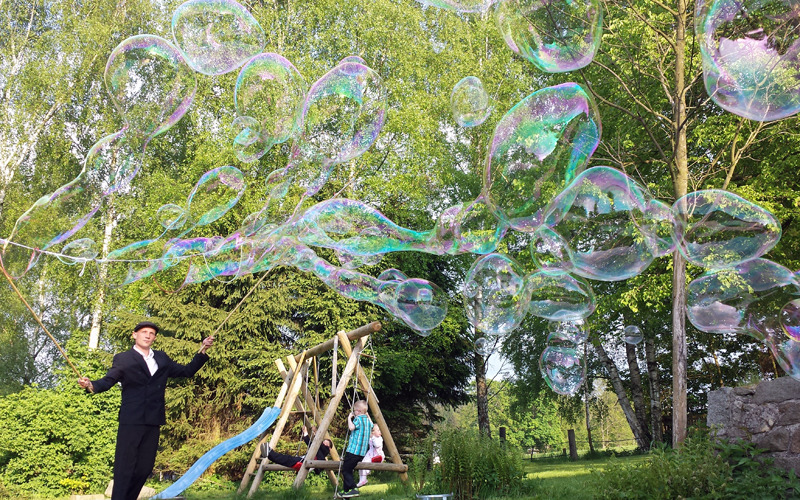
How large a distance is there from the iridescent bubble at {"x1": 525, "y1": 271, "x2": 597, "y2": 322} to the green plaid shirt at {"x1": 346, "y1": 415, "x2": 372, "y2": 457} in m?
2.71

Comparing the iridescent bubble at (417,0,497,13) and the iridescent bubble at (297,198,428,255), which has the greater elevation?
the iridescent bubble at (417,0,497,13)

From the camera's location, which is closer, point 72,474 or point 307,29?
point 72,474

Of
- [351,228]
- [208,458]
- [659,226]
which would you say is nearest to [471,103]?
[351,228]

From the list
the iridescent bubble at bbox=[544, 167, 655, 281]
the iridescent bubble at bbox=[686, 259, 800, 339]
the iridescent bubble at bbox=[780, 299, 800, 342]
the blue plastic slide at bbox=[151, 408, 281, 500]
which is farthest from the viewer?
the iridescent bubble at bbox=[544, 167, 655, 281]

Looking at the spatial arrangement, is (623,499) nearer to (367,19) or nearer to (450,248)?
(450,248)

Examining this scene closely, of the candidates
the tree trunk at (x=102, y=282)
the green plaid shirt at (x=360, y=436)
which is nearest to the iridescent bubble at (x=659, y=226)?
the green plaid shirt at (x=360, y=436)

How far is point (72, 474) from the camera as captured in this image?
580 inches

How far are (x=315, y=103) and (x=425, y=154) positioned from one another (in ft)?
39.5

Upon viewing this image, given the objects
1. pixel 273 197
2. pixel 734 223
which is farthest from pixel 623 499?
pixel 273 197

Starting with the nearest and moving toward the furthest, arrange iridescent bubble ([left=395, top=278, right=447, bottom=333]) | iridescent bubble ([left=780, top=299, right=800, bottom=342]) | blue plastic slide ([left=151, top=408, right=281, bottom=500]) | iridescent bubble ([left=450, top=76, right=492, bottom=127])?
blue plastic slide ([left=151, top=408, right=281, bottom=500]) → iridescent bubble ([left=780, top=299, right=800, bottom=342]) → iridescent bubble ([left=395, top=278, right=447, bottom=333]) → iridescent bubble ([left=450, top=76, right=492, bottom=127])

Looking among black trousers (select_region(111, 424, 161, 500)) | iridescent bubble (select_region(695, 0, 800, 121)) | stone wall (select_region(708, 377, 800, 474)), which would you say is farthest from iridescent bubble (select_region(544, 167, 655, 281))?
black trousers (select_region(111, 424, 161, 500))

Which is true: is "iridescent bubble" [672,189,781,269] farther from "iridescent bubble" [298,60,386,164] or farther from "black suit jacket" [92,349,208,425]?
"black suit jacket" [92,349,208,425]

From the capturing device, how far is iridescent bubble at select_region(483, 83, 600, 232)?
6320 millimetres

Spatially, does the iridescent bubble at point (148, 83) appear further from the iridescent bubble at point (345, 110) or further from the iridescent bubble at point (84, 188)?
the iridescent bubble at point (345, 110)
